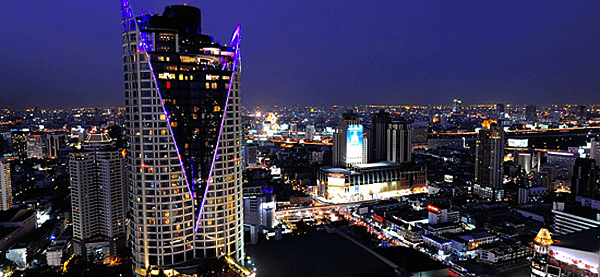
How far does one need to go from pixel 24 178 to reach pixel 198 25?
92.2 feet

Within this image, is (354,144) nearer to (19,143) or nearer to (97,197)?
(97,197)

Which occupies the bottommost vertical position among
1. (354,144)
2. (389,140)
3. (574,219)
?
(574,219)

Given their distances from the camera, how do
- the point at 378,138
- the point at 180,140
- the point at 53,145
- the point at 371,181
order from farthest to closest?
the point at 53,145 < the point at 378,138 < the point at 371,181 < the point at 180,140

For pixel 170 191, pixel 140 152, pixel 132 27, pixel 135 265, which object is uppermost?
pixel 132 27

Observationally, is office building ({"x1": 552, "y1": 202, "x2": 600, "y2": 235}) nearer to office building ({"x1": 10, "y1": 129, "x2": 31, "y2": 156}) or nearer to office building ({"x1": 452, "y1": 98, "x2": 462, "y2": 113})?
office building ({"x1": 10, "y1": 129, "x2": 31, "y2": 156})

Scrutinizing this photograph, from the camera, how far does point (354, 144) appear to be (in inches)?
1324

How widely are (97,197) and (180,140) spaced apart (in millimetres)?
10024

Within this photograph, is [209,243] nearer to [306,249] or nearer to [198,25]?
[306,249]

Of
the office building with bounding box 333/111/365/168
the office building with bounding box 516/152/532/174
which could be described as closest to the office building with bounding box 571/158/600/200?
the office building with bounding box 516/152/532/174

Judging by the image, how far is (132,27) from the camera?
12.3 meters

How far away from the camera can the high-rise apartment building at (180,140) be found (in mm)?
12336

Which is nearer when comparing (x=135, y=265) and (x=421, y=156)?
(x=135, y=265)

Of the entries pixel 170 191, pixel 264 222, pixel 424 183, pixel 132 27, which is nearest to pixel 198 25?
pixel 132 27

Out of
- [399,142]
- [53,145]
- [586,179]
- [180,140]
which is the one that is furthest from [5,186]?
[586,179]
